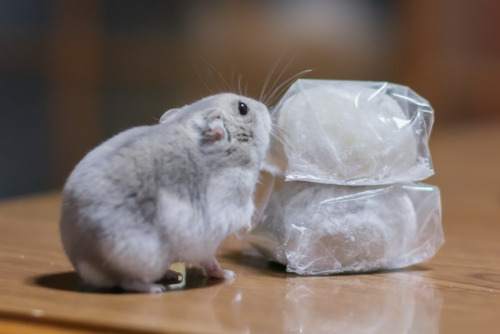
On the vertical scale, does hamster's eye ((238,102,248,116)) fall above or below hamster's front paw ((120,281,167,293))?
above

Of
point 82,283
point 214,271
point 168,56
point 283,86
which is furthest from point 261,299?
point 168,56

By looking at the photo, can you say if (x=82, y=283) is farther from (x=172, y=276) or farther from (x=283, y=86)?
(x=283, y=86)

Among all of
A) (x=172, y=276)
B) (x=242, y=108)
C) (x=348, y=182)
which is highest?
(x=242, y=108)

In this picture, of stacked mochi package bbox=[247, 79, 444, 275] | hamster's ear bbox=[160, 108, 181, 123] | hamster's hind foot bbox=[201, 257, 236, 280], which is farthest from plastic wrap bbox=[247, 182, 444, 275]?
hamster's ear bbox=[160, 108, 181, 123]

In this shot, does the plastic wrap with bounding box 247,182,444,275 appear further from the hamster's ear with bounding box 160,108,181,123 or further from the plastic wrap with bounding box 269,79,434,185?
the hamster's ear with bounding box 160,108,181,123

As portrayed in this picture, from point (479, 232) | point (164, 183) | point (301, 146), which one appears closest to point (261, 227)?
point (301, 146)

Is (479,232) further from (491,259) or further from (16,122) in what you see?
(16,122)
